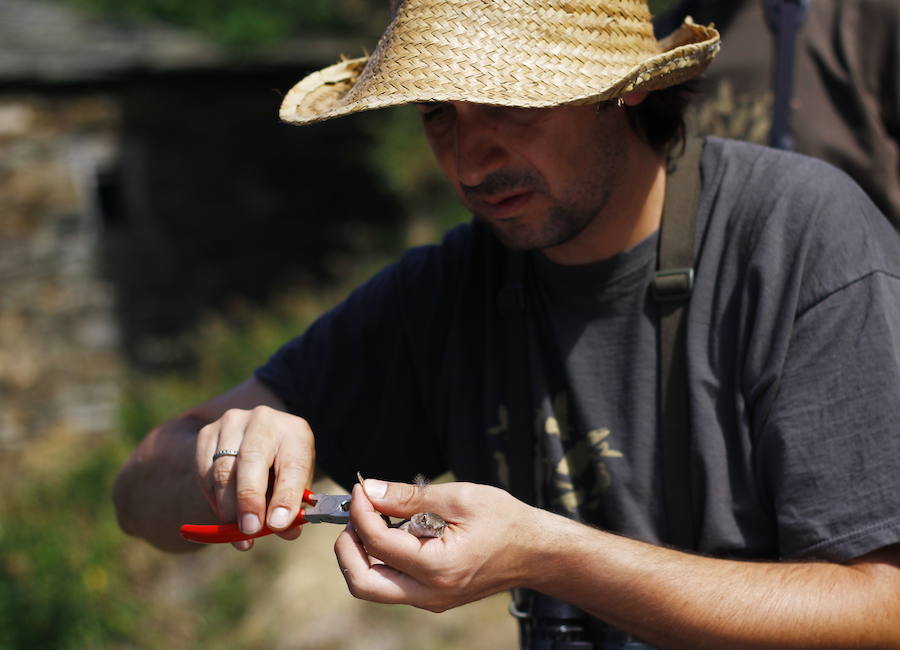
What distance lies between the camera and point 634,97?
196 centimetres

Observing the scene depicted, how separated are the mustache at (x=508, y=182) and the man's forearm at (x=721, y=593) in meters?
0.64

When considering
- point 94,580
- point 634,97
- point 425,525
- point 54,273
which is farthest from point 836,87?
point 54,273

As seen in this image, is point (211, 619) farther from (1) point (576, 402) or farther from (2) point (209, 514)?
(1) point (576, 402)

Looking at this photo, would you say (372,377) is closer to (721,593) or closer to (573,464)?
(573,464)

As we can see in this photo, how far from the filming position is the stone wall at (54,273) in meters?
9.43

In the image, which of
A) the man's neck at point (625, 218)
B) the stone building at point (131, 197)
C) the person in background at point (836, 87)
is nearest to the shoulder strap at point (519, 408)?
the man's neck at point (625, 218)

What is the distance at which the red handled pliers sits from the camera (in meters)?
1.63

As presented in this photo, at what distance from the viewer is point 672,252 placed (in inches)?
73.4

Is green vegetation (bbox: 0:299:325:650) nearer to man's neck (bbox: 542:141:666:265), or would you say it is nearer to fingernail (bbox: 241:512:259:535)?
fingernail (bbox: 241:512:259:535)

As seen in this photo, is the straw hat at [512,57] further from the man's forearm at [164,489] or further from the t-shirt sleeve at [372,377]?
the man's forearm at [164,489]

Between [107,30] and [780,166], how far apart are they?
1035cm

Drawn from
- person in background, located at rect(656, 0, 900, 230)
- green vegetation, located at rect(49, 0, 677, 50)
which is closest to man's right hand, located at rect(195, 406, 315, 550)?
person in background, located at rect(656, 0, 900, 230)

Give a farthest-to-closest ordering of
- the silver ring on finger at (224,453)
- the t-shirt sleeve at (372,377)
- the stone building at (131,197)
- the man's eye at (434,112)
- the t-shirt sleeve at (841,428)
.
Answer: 1. the stone building at (131,197)
2. the t-shirt sleeve at (372,377)
3. the man's eye at (434,112)
4. the silver ring on finger at (224,453)
5. the t-shirt sleeve at (841,428)

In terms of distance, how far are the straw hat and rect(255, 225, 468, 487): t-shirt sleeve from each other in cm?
49
